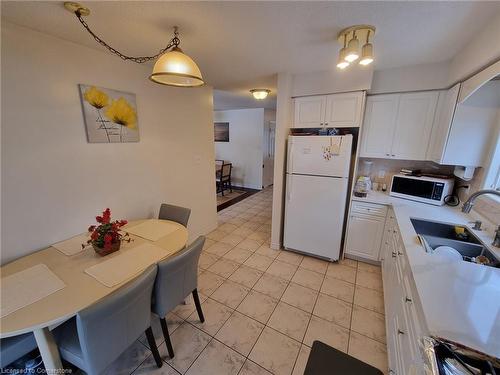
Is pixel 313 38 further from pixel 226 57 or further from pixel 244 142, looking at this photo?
pixel 244 142

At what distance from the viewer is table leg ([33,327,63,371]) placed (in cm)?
110

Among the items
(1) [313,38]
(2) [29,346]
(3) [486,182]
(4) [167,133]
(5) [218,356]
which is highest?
(1) [313,38]

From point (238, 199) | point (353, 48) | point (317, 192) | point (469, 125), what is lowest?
point (238, 199)

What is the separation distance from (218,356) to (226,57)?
2651 millimetres

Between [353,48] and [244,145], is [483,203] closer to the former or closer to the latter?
[353,48]

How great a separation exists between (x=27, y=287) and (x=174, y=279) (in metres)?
0.83

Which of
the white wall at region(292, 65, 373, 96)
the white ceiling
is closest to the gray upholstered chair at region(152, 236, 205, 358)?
the white ceiling

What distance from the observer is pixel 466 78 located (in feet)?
5.99

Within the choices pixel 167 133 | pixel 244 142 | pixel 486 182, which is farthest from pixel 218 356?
pixel 244 142

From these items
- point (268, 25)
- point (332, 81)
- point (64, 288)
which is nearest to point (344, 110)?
point (332, 81)

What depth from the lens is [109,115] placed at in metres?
1.96

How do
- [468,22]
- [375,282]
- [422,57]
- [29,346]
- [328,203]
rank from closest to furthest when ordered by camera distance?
[29,346] → [468,22] → [422,57] → [375,282] → [328,203]

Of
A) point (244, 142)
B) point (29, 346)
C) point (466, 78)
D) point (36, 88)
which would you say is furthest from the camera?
point (244, 142)

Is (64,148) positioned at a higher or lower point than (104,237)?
higher
